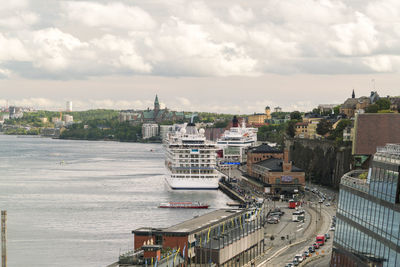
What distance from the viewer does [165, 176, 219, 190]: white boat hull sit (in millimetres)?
102000

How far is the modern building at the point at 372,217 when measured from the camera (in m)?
27.5

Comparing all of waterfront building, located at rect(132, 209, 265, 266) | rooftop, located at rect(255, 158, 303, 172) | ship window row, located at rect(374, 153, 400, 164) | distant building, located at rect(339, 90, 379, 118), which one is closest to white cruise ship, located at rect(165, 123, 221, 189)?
rooftop, located at rect(255, 158, 303, 172)

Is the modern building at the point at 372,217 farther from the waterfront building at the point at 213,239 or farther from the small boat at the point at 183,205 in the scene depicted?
the small boat at the point at 183,205

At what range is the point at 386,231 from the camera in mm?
28109

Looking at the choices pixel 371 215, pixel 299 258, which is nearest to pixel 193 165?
pixel 299 258

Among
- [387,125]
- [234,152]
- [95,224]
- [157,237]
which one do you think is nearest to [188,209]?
[95,224]

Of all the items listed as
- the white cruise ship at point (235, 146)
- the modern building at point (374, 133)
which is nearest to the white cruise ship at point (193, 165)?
the white cruise ship at point (235, 146)

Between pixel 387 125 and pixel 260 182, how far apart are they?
45.5 meters

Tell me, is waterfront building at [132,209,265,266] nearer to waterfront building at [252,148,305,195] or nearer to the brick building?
waterfront building at [252,148,305,195]

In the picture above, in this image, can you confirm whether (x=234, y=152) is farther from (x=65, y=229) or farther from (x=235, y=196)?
(x=65, y=229)

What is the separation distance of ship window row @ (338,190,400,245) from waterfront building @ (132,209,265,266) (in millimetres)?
6480

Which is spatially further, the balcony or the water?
the water

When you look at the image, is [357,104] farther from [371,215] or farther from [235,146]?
[371,215]

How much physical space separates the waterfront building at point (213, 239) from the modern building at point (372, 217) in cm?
581
